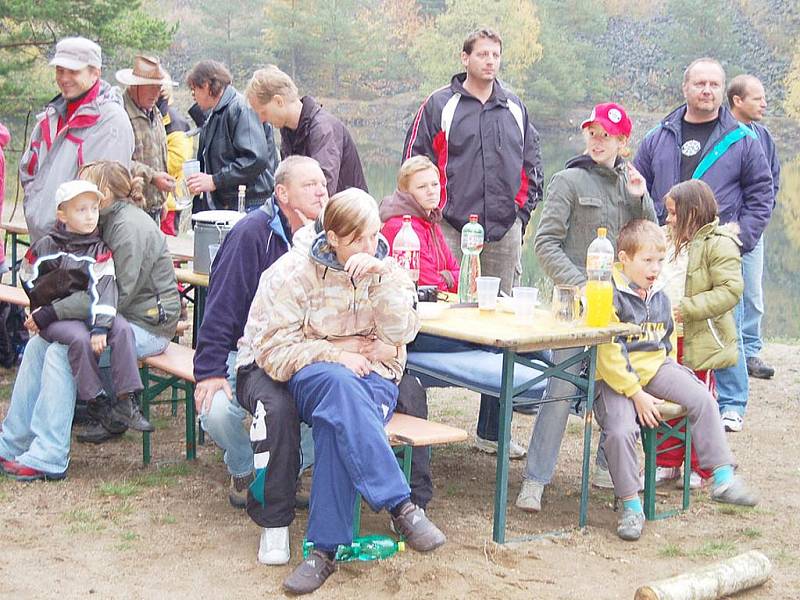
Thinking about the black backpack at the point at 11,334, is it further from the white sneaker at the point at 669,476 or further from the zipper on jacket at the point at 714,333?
the zipper on jacket at the point at 714,333

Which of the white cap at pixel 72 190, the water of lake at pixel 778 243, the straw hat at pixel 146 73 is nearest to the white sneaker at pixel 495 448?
the white cap at pixel 72 190

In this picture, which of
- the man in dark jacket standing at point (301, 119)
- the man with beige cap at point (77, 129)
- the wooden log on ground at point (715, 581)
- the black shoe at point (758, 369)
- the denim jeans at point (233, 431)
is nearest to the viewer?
the wooden log on ground at point (715, 581)

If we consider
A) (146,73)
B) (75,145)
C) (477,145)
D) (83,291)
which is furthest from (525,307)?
(146,73)

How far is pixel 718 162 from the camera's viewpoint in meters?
4.95

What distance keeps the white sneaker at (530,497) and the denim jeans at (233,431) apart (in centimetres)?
74

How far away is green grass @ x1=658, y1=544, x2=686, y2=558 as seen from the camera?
3.54m

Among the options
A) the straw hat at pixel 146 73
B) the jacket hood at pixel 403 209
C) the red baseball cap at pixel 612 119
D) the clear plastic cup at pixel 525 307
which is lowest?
the clear plastic cup at pixel 525 307

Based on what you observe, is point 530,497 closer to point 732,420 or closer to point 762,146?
point 732,420

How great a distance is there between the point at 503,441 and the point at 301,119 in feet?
5.97

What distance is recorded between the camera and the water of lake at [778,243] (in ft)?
40.8

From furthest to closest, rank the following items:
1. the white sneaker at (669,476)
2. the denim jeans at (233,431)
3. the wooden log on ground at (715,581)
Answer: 1. the white sneaker at (669,476)
2. the denim jeans at (233,431)
3. the wooden log on ground at (715,581)

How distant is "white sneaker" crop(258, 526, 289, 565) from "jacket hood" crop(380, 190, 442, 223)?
1.39 metres

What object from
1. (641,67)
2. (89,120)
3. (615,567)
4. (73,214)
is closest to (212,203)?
(89,120)

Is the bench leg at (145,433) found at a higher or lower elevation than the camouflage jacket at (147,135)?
lower
